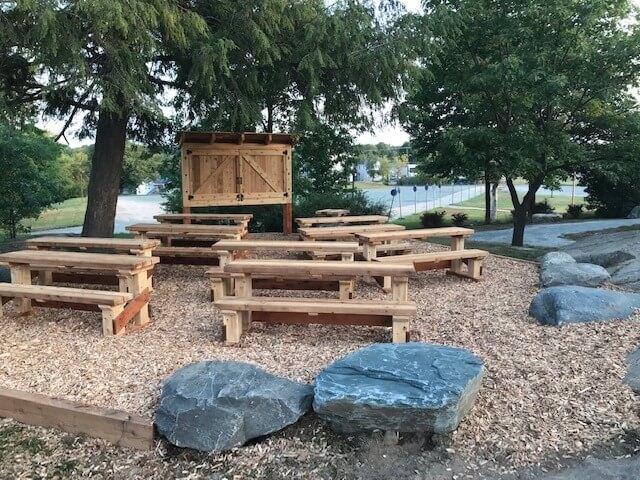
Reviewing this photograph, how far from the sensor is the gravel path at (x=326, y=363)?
116 inches

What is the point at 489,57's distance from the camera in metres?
10.8

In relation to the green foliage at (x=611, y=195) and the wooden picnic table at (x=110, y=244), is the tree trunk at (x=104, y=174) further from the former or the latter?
the green foliage at (x=611, y=195)

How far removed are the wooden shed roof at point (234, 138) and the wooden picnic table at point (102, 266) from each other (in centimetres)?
466

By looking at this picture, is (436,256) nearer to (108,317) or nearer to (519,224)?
(108,317)

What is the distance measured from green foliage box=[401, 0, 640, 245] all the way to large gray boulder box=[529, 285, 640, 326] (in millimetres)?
4656

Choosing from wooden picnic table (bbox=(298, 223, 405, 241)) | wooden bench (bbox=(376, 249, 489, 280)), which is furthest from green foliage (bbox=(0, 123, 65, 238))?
wooden bench (bbox=(376, 249, 489, 280))

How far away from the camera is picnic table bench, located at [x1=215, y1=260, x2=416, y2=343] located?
15.0 ft

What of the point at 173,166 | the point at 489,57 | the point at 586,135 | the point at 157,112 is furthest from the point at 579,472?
the point at 173,166

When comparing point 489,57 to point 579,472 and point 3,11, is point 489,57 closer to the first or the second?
point 3,11

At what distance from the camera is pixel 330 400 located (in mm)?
3037

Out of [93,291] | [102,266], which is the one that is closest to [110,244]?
[102,266]

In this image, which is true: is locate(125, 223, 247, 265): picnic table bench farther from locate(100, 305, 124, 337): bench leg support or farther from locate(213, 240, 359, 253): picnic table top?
locate(100, 305, 124, 337): bench leg support

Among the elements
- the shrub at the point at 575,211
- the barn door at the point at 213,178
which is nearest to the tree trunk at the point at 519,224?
the barn door at the point at 213,178

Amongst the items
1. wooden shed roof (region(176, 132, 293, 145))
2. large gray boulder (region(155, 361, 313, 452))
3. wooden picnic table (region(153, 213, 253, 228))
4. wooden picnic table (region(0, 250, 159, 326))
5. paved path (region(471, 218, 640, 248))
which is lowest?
large gray boulder (region(155, 361, 313, 452))
